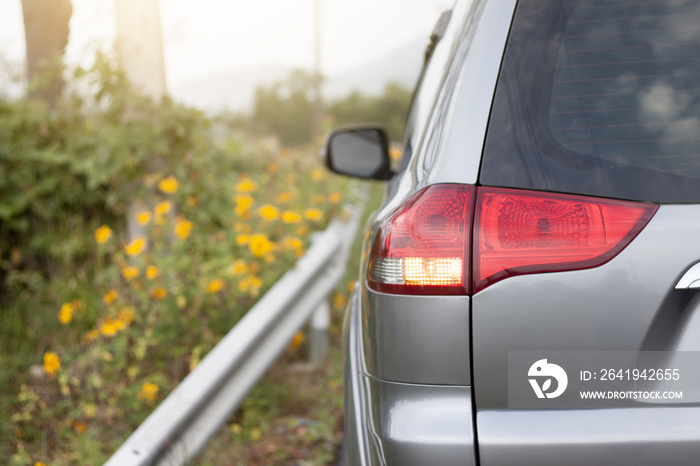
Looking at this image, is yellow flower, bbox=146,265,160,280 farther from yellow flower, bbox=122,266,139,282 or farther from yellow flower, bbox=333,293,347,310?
yellow flower, bbox=333,293,347,310

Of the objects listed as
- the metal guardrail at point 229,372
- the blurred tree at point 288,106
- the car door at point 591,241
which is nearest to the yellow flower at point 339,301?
the metal guardrail at point 229,372

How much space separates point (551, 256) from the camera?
4.14 ft

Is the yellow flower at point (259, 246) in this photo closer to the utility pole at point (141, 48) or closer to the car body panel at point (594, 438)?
the utility pole at point (141, 48)

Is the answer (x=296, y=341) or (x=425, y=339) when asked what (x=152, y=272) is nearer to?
(x=296, y=341)

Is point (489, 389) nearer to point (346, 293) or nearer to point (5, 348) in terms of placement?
point (5, 348)

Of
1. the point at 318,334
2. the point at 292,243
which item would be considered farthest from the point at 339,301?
the point at 292,243

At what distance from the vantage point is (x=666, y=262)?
47.5 inches

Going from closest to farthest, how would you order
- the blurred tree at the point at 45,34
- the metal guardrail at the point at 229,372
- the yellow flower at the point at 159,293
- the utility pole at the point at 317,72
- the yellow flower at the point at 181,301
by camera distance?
1. the metal guardrail at the point at 229,372
2. the yellow flower at the point at 181,301
3. the yellow flower at the point at 159,293
4. the blurred tree at the point at 45,34
5. the utility pole at the point at 317,72

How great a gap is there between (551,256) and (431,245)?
251mm

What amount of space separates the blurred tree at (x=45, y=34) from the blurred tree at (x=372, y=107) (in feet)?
122

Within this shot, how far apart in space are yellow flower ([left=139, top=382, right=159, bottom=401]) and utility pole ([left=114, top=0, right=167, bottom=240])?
1.45 m

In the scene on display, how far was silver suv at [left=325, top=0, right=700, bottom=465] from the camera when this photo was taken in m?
1.22

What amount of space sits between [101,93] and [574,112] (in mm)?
3512

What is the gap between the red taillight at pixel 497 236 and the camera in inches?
49.3
